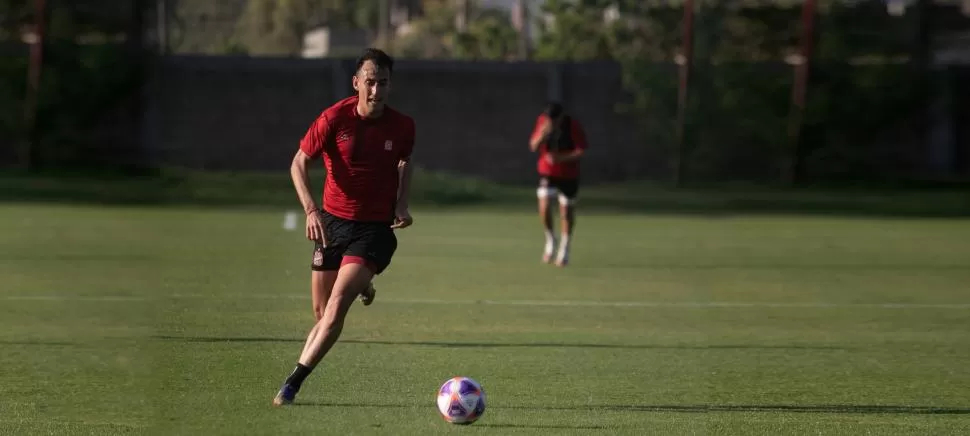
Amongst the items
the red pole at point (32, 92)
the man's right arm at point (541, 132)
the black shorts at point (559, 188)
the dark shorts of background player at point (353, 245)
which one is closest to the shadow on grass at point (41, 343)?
the dark shorts of background player at point (353, 245)

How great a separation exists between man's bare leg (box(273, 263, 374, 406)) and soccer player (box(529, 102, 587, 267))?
11.8 metres

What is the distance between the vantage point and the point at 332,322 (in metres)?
9.58

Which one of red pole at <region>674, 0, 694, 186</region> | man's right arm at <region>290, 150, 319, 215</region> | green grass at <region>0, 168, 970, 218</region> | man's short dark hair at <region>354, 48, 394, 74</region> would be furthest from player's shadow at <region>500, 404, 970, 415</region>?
red pole at <region>674, 0, 694, 186</region>

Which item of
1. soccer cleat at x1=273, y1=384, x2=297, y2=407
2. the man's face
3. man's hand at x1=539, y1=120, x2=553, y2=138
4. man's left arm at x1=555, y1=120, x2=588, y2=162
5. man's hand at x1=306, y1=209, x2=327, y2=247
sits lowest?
soccer cleat at x1=273, y1=384, x2=297, y2=407

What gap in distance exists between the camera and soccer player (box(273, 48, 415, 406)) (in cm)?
963

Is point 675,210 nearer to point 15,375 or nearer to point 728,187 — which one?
point 728,187

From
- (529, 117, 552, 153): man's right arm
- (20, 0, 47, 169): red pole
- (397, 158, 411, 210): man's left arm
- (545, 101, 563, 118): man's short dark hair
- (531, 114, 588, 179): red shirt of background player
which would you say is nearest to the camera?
(397, 158, 411, 210): man's left arm

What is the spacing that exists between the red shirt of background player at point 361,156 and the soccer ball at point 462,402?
1227 millimetres

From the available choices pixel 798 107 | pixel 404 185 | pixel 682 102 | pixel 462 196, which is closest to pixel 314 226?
pixel 404 185

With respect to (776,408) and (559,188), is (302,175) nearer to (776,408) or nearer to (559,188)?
(776,408)

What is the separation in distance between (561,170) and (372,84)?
1234 cm

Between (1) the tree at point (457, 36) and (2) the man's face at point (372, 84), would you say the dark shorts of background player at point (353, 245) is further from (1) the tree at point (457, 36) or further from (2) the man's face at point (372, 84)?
(1) the tree at point (457, 36)

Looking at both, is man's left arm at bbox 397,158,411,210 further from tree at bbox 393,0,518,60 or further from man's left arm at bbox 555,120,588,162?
tree at bbox 393,0,518,60

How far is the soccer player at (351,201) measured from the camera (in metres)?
9.63
